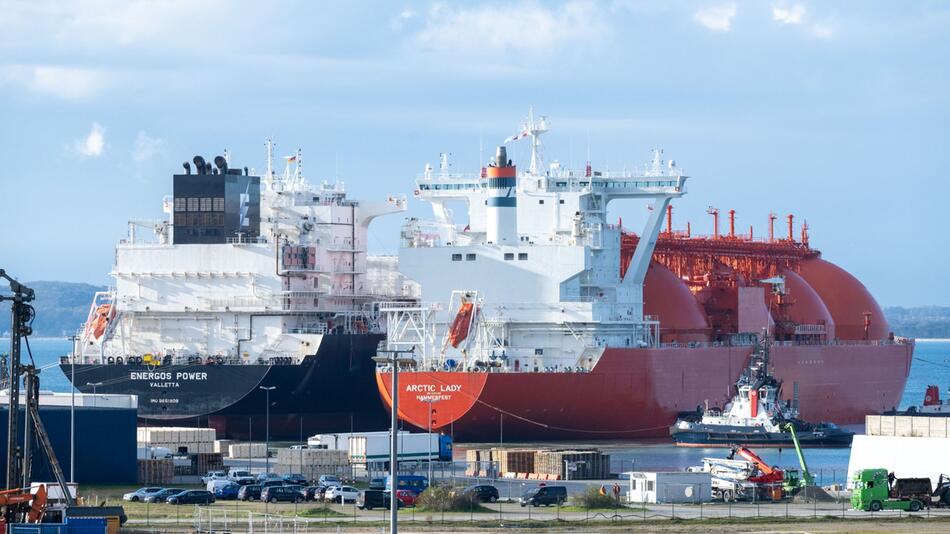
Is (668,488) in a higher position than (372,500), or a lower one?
higher

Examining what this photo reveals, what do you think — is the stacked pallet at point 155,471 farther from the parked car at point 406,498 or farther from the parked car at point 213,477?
the parked car at point 406,498

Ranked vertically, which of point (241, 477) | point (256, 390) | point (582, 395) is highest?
point (256, 390)

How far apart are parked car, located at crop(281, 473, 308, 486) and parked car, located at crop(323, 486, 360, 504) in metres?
2.68

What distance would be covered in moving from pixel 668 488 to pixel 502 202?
2570 centimetres

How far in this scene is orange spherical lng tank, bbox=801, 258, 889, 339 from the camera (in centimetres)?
10250

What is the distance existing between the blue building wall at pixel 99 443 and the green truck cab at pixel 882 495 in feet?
69.2

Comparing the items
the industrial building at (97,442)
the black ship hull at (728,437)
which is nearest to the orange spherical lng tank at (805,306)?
the black ship hull at (728,437)

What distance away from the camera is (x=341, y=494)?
2215 inches

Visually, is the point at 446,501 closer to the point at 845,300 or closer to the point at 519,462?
the point at 519,462

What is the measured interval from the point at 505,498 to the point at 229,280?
25.1 meters

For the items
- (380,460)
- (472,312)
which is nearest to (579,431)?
(472,312)

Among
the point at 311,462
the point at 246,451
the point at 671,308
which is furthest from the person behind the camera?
the point at 671,308

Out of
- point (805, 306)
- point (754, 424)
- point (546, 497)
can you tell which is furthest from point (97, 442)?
point (805, 306)

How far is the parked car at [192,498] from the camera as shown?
55312 millimetres
